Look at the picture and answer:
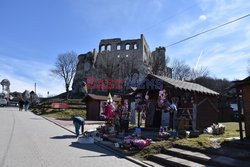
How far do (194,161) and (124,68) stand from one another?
52624 millimetres

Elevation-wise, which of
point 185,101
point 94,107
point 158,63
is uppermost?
point 158,63

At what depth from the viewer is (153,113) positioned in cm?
1948

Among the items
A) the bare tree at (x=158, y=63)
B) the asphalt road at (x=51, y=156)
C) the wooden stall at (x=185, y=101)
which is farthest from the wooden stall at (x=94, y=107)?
the bare tree at (x=158, y=63)

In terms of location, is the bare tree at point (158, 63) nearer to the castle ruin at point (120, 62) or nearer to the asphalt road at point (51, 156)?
the castle ruin at point (120, 62)

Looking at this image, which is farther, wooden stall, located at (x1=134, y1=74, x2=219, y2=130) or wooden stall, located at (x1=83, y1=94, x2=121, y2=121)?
wooden stall, located at (x1=83, y1=94, x2=121, y2=121)

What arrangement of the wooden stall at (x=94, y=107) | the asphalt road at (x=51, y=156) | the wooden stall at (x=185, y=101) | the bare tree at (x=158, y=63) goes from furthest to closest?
the bare tree at (x=158, y=63)
the wooden stall at (x=94, y=107)
the wooden stall at (x=185, y=101)
the asphalt road at (x=51, y=156)

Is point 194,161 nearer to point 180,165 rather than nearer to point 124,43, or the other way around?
point 180,165

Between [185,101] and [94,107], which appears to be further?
[94,107]

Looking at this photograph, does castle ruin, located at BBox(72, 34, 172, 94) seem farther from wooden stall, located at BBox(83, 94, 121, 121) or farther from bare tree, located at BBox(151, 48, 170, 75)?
wooden stall, located at BBox(83, 94, 121, 121)

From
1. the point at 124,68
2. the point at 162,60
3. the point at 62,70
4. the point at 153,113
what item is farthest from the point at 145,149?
the point at 62,70

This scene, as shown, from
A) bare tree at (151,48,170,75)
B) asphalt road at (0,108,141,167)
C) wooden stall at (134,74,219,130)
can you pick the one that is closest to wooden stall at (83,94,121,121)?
wooden stall at (134,74,219,130)

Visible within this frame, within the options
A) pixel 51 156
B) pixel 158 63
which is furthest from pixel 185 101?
pixel 158 63

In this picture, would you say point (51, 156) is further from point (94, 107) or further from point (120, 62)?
point (120, 62)

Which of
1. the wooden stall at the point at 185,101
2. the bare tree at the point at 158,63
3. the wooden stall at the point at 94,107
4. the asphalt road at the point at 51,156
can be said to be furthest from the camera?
the bare tree at the point at 158,63
